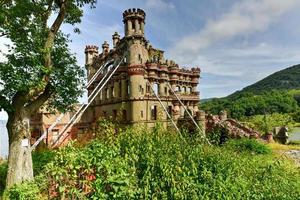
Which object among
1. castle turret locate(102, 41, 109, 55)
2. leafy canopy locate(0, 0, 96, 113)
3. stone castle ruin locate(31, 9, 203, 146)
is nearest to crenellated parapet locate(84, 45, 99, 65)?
stone castle ruin locate(31, 9, 203, 146)

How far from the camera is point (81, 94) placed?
17109 mm

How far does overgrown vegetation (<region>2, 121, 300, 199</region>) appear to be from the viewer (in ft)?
27.4

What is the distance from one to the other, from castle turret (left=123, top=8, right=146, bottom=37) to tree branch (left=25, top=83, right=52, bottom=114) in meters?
19.5

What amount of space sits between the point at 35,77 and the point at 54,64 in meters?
2.97

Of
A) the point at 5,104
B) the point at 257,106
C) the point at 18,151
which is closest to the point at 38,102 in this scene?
the point at 5,104

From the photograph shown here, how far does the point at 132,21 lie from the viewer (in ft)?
109

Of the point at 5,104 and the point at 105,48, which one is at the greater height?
the point at 105,48

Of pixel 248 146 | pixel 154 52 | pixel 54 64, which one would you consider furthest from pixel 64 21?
pixel 154 52

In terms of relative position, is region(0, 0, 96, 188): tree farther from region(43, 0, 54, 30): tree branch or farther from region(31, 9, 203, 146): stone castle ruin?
region(31, 9, 203, 146): stone castle ruin

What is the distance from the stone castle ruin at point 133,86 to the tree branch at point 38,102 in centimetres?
1376

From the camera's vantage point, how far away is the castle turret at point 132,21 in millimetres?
33125

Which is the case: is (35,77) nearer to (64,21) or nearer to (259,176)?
(64,21)

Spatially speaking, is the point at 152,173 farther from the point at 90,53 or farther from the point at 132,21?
the point at 90,53

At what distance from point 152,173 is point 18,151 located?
7636mm
